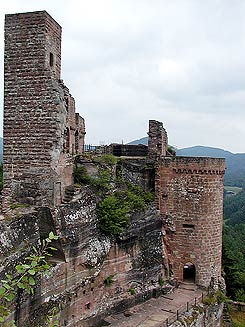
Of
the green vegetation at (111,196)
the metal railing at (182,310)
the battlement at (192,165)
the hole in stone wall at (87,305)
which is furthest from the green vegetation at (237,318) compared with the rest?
the hole in stone wall at (87,305)

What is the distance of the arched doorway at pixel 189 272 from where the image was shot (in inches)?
799

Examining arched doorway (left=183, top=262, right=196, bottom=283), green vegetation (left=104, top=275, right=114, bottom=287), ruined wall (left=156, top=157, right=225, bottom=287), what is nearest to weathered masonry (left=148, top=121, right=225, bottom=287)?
ruined wall (left=156, top=157, right=225, bottom=287)

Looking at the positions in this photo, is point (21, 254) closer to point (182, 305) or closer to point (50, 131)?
point (50, 131)

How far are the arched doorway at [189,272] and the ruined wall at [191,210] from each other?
1.27ft

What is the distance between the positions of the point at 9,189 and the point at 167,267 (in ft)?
32.3

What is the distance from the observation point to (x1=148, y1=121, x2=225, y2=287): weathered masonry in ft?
65.1

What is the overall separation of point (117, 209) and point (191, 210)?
4918 mm

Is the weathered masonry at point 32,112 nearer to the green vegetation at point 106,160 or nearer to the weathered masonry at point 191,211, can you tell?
the green vegetation at point 106,160

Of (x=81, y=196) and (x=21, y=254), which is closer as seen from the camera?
(x=21, y=254)

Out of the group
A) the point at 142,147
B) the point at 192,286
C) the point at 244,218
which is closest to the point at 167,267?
the point at 192,286

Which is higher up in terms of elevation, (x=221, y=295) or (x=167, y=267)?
(x=167, y=267)

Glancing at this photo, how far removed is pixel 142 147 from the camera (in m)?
26.4

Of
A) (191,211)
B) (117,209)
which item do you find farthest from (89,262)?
(191,211)

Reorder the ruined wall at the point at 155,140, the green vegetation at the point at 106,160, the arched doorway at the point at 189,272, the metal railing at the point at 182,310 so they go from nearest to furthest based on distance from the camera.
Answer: the metal railing at the point at 182,310 < the green vegetation at the point at 106,160 < the arched doorway at the point at 189,272 < the ruined wall at the point at 155,140
